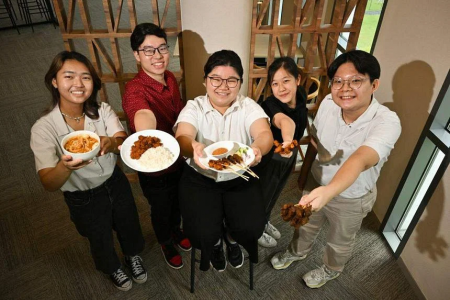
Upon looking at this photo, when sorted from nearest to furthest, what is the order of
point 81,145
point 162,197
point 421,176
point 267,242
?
point 81,145
point 162,197
point 421,176
point 267,242

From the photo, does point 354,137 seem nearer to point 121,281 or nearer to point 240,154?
point 240,154

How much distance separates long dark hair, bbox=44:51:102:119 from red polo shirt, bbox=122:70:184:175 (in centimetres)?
18

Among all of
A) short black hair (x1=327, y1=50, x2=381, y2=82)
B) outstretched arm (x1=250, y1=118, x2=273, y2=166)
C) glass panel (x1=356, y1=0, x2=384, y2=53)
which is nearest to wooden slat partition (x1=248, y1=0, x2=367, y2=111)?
glass panel (x1=356, y1=0, x2=384, y2=53)

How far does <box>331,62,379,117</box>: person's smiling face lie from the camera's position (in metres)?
1.64

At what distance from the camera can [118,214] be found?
2.04 m

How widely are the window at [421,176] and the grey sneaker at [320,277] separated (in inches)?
23.5

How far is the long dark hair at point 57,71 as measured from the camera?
162 cm

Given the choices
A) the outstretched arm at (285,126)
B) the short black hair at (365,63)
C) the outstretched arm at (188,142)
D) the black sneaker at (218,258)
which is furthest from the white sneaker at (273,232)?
the short black hair at (365,63)

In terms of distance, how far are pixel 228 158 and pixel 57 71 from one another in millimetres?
951

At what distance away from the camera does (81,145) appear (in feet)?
4.99

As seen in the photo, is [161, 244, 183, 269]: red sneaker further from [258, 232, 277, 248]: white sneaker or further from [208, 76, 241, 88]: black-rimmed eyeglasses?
[208, 76, 241, 88]: black-rimmed eyeglasses

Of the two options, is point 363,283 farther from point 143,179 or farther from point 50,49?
point 50,49

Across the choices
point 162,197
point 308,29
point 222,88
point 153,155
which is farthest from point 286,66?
point 162,197

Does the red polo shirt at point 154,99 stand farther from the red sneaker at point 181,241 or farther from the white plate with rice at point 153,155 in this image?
the red sneaker at point 181,241
